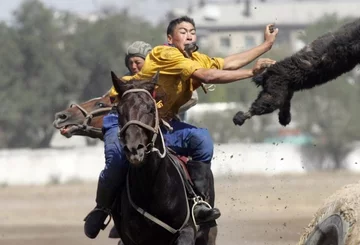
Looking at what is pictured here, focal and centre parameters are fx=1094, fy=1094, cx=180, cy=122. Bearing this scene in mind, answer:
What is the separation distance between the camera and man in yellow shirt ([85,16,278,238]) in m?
10.0

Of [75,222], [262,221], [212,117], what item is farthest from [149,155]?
[212,117]

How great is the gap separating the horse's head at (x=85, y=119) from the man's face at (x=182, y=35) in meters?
1.76

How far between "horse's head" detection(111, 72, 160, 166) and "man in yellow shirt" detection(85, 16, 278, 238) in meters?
0.66

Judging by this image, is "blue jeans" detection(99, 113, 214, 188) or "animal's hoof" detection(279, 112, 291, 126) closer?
"animal's hoof" detection(279, 112, 291, 126)

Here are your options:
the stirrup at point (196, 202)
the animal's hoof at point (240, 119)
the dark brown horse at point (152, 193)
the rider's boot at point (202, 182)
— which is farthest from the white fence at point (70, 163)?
the animal's hoof at point (240, 119)

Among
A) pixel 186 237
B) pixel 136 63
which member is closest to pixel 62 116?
pixel 136 63

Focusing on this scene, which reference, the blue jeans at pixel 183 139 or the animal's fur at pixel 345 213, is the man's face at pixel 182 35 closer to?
the blue jeans at pixel 183 139

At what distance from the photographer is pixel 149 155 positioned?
9477mm

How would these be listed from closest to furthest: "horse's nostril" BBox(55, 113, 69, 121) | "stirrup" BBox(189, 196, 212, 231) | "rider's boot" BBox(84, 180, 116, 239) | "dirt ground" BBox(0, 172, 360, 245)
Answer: "stirrup" BBox(189, 196, 212, 231) → "rider's boot" BBox(84, 180, 116, 239) → "horse's nostril" BBox(55, 113, 69, 121) → "dirt ground" BBox(0, 172, 360, 245)

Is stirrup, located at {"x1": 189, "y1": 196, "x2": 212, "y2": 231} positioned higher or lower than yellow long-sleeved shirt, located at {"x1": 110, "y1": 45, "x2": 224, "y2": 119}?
lower

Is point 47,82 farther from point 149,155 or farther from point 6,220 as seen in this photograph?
point 149,155

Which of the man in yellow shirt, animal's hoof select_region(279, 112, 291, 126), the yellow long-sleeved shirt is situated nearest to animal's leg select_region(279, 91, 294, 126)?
animal's hoof select_region(279, 112, 291, 126)

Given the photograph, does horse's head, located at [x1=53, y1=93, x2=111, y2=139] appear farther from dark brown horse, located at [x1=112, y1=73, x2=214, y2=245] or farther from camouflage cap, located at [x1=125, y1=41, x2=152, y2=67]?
dark brown horse, located at [x1=112, y1=73, x2=214, y2=245]

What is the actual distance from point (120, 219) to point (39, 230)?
40.7 ft
